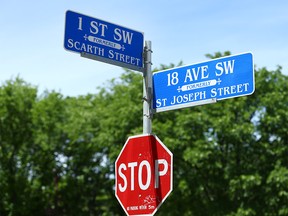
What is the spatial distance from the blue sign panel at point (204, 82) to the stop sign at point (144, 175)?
55 cm

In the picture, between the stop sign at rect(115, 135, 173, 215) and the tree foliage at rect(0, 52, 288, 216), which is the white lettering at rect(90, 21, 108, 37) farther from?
the tree foliage at rect(0, 52, 288, 216)

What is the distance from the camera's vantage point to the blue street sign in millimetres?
6047

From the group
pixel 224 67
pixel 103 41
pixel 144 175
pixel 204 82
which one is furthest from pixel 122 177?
pixel 224 67

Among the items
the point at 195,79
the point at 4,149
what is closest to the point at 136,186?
the point at 195,79

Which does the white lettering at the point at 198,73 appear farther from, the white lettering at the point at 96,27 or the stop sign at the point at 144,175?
the white lettering at the point at 96,27

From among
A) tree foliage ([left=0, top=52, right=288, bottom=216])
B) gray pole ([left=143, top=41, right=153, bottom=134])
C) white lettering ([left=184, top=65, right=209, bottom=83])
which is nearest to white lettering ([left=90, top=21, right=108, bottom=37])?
gray pole ([left=143, top=41, right=153, bottom=134])

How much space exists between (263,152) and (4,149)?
15.3m

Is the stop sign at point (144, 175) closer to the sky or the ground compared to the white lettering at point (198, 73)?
closer to the ground

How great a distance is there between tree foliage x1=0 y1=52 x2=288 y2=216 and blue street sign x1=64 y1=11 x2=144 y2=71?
17342 mm

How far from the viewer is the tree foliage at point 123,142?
939 inches

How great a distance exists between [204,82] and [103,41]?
4.20 feet

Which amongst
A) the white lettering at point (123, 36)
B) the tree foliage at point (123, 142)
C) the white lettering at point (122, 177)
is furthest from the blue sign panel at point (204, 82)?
the tree foliage at point (123, 142)

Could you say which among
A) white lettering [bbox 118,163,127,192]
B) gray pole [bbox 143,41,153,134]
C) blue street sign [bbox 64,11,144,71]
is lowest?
white lettering [bbox 118,163,127,192]

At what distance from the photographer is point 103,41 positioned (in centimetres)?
626
